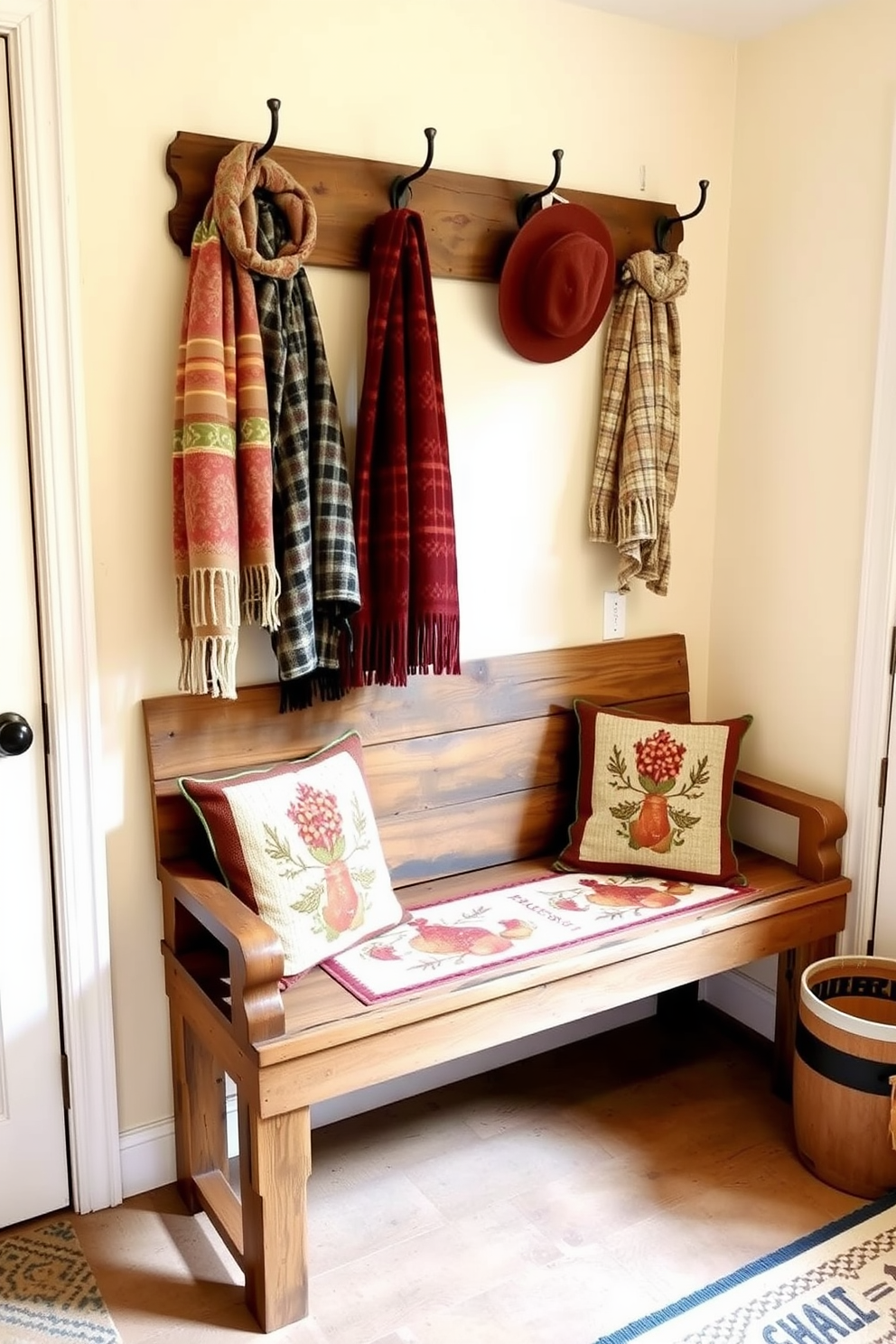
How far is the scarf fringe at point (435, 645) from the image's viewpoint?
2.20 meters

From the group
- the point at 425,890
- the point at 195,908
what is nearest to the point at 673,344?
the point at 425,890

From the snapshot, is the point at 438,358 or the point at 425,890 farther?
the point at 425,890

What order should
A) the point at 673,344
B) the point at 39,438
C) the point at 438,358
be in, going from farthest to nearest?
the point at 673,344 → the point at 438,358 → the point at 39,438

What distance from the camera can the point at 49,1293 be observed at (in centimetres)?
191

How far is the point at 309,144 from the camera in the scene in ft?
6.86

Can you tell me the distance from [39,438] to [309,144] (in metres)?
0.76

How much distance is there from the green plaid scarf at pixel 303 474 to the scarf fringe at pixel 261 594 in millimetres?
43

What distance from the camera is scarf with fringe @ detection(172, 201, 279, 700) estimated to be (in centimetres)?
188

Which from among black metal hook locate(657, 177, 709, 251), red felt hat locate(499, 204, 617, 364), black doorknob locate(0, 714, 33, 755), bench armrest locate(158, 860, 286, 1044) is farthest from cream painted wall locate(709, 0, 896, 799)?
black doorknob locate(0, 714, 33, 755)

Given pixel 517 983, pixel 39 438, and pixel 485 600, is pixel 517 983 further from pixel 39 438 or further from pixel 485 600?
pixel 39 438

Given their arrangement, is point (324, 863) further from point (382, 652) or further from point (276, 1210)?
point (276, 1210)

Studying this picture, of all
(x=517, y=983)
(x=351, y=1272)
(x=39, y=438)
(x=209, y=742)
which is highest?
(x=39, y=438)

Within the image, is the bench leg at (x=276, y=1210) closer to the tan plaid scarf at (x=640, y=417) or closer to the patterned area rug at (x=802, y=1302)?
the patterned area rug at (x=802, y=1302)

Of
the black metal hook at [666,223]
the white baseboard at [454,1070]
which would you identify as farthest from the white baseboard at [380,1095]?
the black metal hook at [666,223]
